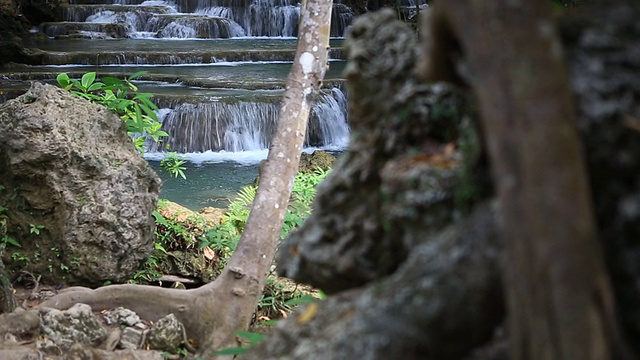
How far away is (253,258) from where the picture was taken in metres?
4.36

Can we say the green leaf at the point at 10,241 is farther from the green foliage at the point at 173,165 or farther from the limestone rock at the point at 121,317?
the green foliage at the point at 173,165

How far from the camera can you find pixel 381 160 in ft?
5.06

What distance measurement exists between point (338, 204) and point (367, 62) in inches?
13.5

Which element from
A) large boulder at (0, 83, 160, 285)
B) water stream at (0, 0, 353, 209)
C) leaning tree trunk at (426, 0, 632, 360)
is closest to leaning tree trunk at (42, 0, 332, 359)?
large boulder at (0, 83, 160, 285)

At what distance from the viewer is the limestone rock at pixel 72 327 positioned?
3.81m

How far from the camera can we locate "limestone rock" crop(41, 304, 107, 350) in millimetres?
3809

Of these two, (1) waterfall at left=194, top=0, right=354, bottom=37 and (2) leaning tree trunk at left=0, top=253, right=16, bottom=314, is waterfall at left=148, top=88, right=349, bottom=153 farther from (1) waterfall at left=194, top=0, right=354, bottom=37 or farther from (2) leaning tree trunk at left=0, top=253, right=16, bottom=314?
(1) waterfall at left=194, top=0, right=354, bottom=37

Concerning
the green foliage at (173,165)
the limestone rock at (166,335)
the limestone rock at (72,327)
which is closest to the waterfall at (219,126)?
the green foliage at (173,165)

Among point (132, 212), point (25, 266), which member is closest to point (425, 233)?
point (132, 212)

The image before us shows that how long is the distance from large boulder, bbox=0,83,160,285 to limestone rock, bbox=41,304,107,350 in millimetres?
706

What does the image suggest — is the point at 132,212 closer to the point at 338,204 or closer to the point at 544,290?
the point at 338,204

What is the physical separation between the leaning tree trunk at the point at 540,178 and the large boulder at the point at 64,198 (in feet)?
13.0

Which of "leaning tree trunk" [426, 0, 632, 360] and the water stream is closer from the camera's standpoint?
"leaning tree trunk" [426, 0, 632, 360]

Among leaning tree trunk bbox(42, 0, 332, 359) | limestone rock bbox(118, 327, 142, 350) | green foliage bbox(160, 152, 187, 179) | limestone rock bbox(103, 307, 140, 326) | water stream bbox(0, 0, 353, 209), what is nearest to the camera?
limestone rock bbox(118, 327, 142, 350)
